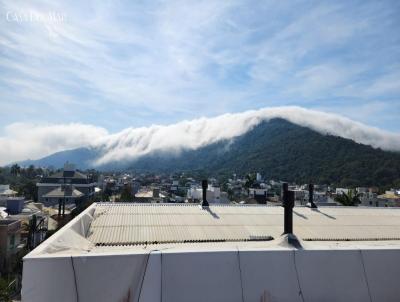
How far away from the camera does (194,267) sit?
373 inches

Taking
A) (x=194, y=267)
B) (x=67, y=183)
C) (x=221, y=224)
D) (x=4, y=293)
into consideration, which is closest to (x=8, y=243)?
(x=4, y=293)

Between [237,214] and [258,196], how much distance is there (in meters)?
51.5

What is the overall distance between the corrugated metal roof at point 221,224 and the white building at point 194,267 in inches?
2.9

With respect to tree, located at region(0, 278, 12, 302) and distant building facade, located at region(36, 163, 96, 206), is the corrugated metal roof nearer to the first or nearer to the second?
tree, located at region(0, 278, 12, 302)

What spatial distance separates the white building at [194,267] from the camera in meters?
8.61

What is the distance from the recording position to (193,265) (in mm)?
9477

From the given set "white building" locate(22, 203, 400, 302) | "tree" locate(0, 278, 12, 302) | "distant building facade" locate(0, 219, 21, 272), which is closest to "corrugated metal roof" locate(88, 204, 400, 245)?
"white building" locate(22, 203, 400, 302)

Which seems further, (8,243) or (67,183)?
(67,183)

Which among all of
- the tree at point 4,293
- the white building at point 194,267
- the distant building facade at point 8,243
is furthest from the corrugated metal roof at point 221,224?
the distant building facade at point 8,243

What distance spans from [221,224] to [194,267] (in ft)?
17.3

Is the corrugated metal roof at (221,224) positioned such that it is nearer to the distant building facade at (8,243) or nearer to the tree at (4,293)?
the tree at (4,293)

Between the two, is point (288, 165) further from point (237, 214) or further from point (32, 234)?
point (237, 214)

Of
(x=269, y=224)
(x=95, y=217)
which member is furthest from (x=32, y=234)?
(x=269, y=224)

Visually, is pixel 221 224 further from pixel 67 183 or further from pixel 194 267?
pixel 67 183
